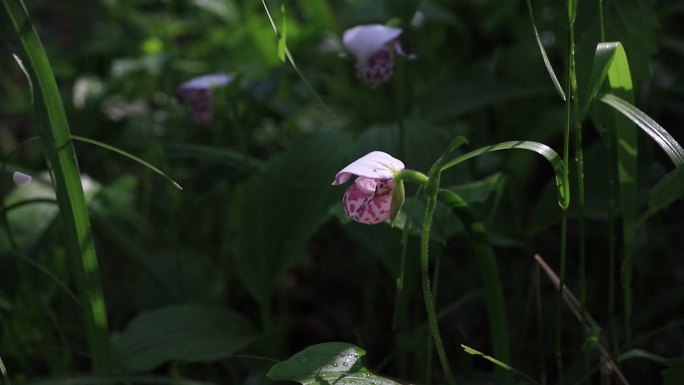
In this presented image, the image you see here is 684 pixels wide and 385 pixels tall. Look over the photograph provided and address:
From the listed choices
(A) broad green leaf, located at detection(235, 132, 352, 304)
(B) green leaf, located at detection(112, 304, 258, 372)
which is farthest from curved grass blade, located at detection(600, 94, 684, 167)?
(B) green leaf, located at detection(112, 304, 258, 372)

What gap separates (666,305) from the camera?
1437 millimetres

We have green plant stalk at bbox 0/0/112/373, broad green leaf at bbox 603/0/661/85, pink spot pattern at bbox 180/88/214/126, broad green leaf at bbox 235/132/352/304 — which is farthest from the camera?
pink spot pattern at bbox 180/88/214/126

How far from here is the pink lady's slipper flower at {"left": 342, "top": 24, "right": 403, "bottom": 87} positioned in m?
1.45

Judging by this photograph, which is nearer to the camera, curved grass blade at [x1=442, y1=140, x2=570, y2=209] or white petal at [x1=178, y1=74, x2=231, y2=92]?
curved grass blade at [x1=442, y1=140, x2=570, y2=209]

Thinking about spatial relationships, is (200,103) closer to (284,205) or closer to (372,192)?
(284,205)

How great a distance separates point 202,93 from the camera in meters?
1.70

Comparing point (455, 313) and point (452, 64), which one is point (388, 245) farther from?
point (452, 64)

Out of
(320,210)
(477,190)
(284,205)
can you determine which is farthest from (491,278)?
(284,205)

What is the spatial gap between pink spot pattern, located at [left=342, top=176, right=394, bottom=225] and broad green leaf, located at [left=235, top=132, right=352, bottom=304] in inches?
22.2

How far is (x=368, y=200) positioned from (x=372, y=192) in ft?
A: 0.04

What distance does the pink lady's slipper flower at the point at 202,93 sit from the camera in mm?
1646

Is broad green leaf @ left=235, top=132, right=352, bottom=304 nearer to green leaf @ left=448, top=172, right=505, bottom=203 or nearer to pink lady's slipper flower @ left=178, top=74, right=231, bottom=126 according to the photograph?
pink lady's slipper flower @ left=178, top=74, right=231, bottom=126

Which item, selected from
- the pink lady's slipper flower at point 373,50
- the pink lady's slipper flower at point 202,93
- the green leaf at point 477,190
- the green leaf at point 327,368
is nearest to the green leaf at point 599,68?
the green leaf at point 477,190

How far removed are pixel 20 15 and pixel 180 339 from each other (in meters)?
0.69
